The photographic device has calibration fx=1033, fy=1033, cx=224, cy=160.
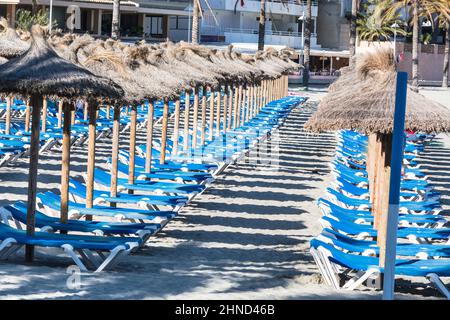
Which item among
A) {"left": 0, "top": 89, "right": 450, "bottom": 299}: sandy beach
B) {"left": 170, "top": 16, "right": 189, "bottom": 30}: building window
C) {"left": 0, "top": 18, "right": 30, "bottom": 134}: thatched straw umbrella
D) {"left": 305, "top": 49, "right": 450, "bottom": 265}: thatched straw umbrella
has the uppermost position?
{"left": 170, "top": 16, "right": 189, "bottom": 30}: building window

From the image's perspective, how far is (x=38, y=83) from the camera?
1014 cm

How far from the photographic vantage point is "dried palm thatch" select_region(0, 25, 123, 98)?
10148 millimetres

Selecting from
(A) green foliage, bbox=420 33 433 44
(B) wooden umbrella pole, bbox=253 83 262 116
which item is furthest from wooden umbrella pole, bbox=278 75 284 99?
(A) green foliage, bbox=420 33 433 44

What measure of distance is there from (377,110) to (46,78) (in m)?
3.73

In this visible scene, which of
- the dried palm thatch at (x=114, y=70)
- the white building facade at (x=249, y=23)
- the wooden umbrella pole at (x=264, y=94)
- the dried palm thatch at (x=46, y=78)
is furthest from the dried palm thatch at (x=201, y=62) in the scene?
the white building facade at (x=249, y=23)

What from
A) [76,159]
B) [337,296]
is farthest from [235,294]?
[76,159]

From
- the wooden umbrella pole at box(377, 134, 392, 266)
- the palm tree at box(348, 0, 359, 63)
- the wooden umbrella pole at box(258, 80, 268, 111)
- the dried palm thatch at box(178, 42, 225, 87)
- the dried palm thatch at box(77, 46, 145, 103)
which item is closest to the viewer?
the wooden umbrella pole at box(377, 134, 392, 266)

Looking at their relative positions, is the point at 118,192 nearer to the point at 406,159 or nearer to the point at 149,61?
the point at 149,61

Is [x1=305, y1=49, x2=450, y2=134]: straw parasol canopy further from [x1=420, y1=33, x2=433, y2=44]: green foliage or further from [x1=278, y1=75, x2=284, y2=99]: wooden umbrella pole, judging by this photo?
[x1=420, y1=33, x2=433, y2=44]: green foliage

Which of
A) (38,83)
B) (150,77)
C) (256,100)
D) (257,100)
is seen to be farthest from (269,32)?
(38,83)

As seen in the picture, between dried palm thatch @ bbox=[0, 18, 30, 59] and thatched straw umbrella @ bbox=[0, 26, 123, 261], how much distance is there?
984cm

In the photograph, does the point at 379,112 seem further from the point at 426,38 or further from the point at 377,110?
the point at 426,38

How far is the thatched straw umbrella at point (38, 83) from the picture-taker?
10.2 m

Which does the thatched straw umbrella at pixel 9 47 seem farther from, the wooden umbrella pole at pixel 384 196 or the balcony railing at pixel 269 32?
the balcony railing at pixel 269 32
